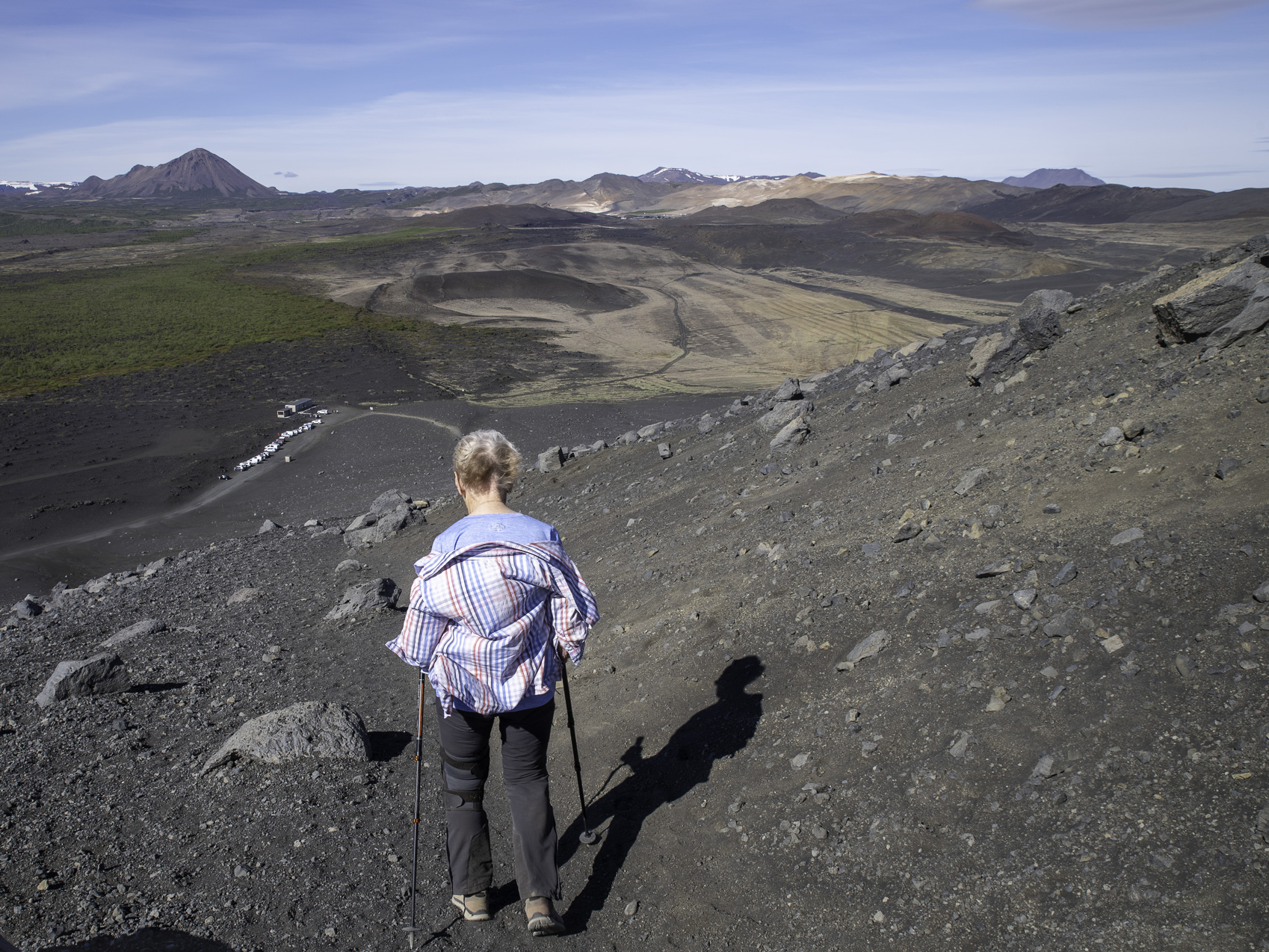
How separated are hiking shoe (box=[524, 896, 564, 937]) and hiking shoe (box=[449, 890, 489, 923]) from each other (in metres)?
0.20

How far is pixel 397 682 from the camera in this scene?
5.66m

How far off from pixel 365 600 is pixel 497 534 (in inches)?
197

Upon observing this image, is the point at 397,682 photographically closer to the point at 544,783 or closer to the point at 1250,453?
the point at 544,783

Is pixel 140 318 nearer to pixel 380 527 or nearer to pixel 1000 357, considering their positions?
pixel 380 527

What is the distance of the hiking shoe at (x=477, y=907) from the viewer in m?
3.02

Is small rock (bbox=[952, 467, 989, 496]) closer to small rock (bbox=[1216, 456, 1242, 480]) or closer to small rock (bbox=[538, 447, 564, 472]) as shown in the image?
small rock (bbox=[1216, 456, 1242, 480])

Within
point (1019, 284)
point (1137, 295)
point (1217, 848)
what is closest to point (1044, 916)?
point (1217, 848)

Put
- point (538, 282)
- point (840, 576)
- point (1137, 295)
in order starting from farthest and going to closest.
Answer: point (538, 282) → point (1137, 295) → point (840, 576)

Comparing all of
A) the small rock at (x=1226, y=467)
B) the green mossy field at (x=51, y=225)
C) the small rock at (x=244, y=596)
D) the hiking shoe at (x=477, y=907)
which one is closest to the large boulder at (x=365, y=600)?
the small rock at (x=244, y=596)

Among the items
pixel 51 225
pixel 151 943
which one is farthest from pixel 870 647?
pixel 51 225

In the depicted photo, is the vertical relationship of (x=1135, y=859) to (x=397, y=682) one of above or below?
above

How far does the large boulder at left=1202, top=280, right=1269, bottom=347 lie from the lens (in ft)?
17.0

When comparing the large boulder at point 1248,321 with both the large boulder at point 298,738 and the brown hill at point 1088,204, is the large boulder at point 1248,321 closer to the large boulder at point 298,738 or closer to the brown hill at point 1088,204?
the large boulder at point 298,738

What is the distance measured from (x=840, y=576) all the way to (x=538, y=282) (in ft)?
136
